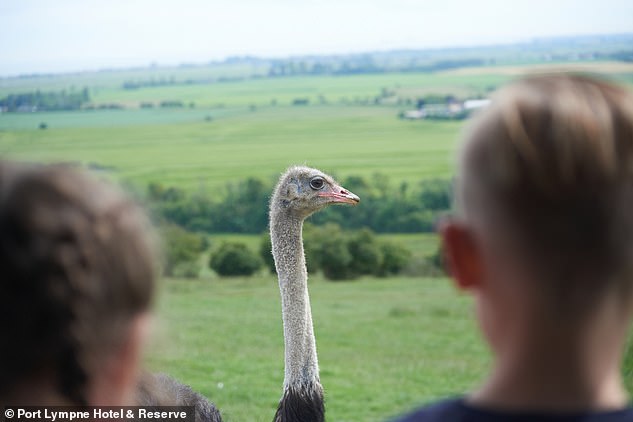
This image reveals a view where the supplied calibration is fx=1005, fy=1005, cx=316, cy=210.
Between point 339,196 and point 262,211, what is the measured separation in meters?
24.8

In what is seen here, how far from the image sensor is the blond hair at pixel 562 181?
4.47ft

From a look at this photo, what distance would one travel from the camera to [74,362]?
144cm

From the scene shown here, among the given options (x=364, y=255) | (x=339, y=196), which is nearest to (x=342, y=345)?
(x=364, y=255)

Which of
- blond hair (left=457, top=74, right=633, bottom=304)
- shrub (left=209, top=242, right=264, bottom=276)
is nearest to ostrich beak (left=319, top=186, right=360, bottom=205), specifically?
blond hair (left=457, top=74, right=633, bottom=304)

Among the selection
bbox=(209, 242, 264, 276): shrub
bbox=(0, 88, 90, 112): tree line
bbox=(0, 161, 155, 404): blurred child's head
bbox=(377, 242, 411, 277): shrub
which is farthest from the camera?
bbox=(0, 88, 90, 112): tree line

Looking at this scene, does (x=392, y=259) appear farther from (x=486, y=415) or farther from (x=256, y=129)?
(x=256, y=129)

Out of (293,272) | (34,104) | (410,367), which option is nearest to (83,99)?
(34,104)

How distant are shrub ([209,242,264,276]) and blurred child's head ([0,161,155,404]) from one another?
22115mm

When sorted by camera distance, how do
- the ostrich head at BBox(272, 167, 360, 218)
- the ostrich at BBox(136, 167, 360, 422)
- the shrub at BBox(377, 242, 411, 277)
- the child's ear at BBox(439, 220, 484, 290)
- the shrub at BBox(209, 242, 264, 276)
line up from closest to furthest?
the child's ear at BBox(439, 220, 484, 290)
the ostrich at BBox(136, 167, 360, 422)
the ostrich head at BBox(272, 167, 360, 218)
the shrub at BBox(209, 242, 264, 276)
the shrub at BBox(377, 242, 411, 277)

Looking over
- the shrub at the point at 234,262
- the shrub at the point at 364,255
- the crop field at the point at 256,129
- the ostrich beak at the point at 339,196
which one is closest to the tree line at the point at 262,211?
the crop field at the point at 256,129

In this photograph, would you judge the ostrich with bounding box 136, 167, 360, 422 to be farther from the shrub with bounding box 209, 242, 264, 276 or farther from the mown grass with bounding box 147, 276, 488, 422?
the shrub with bounding box 209, 242, 264, 276

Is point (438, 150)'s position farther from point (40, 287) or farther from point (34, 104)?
point (40, 287)

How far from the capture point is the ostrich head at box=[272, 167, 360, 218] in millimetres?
6332

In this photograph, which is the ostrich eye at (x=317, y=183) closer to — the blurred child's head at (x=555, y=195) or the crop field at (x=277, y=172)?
the crop field at (x=277, y=172)
